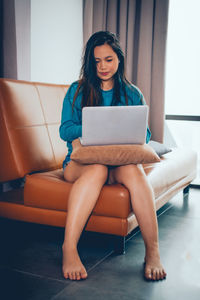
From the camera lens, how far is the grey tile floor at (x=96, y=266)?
134 centimetres

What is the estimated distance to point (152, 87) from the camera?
337 centimetres

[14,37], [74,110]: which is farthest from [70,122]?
[14,37]

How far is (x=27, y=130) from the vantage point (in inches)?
77.5

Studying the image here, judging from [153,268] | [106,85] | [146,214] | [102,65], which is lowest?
[153,268]

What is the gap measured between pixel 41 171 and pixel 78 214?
0.65 meters

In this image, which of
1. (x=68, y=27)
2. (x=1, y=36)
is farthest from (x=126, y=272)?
(x=68, y=27)

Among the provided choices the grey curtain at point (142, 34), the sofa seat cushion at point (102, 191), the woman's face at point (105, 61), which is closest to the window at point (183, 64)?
the grey curtain at point (142, 34)

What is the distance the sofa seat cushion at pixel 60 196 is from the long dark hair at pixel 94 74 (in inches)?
17.2

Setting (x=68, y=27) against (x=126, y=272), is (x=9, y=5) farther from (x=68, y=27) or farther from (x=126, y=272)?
(x=126, y=272)

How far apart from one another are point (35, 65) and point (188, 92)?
1.87 metres

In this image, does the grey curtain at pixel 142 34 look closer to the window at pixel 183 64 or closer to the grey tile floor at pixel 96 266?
the window at pixel 183 64

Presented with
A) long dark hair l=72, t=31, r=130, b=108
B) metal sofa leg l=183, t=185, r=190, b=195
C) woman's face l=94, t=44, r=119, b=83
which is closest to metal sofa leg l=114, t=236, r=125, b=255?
long dark hair l=72, t=31, r=130, b=108

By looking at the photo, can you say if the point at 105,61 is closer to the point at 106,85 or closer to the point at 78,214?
the point at 106,85

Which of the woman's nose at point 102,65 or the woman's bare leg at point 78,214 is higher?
the woman's nose at point 102,65
